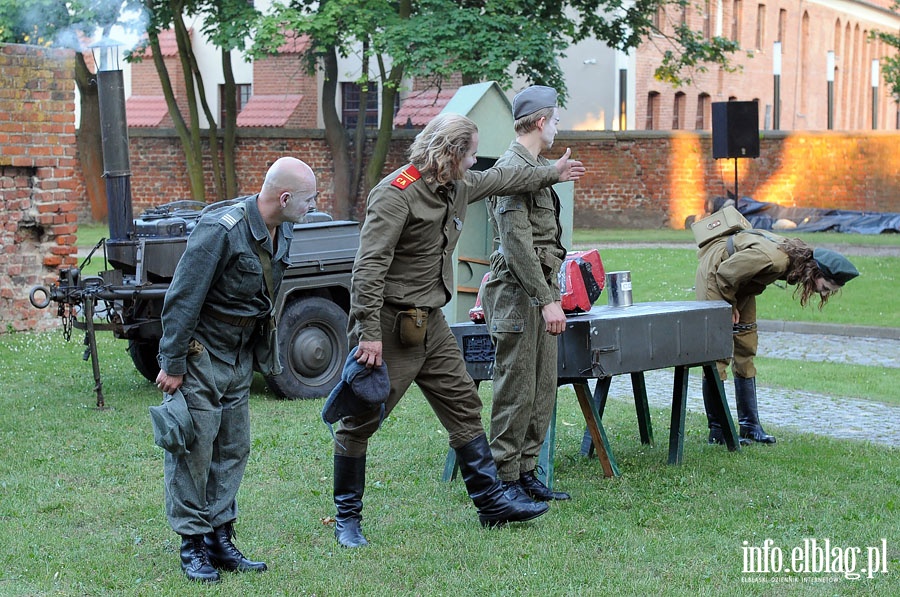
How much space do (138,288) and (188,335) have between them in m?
4.65

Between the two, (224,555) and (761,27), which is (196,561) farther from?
(761,27)

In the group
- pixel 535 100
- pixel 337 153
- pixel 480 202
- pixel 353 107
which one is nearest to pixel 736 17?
pixel 353 107

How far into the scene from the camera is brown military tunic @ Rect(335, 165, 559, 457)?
532 centimetres

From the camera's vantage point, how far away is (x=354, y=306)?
17.4ft

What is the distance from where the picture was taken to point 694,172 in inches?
1238

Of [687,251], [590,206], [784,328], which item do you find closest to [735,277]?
[784,328]

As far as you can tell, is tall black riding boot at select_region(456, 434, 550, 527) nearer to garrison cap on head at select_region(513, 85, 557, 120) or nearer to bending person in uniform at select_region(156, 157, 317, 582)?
bending person in uniform at select_region(156, 157, 317, 582)

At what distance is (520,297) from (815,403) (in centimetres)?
489

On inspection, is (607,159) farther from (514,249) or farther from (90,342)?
(514,249)

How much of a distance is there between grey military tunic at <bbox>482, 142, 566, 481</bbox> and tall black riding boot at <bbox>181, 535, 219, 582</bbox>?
168cm

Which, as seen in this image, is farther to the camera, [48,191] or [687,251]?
[687,251]

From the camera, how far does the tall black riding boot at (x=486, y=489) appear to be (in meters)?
5.65

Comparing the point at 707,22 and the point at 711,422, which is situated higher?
the point at 707,22

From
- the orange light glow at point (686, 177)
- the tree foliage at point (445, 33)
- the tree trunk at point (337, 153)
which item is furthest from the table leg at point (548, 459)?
the orange light glow at point (686, 177)
